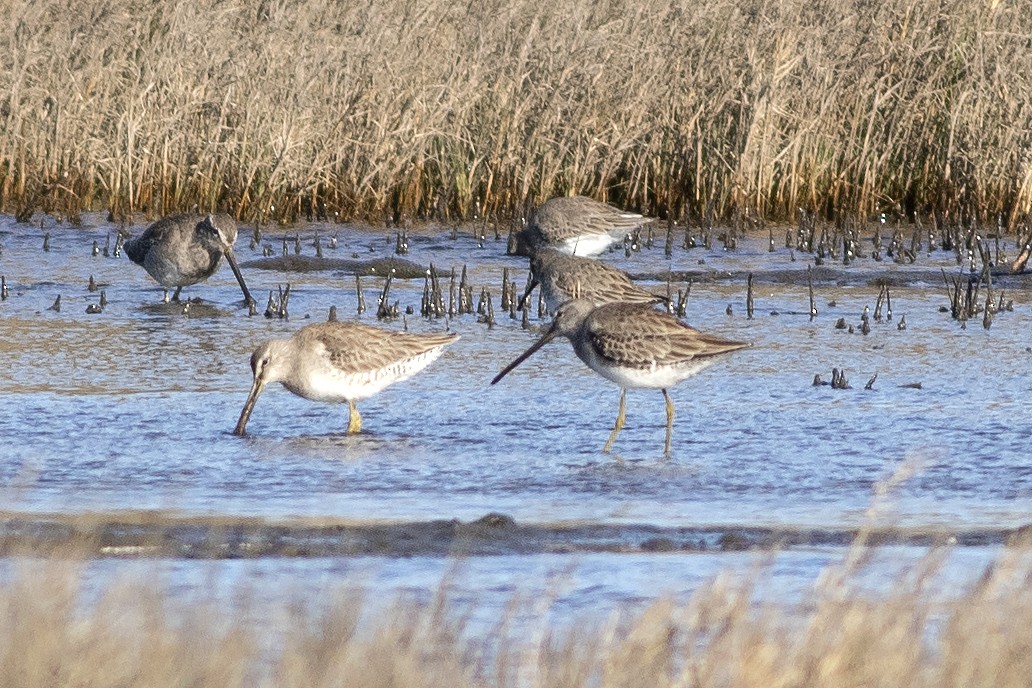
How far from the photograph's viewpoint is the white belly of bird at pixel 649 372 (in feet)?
25.2

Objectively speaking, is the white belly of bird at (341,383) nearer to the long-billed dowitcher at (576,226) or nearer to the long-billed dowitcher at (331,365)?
the long-billed dowitcher at (331,365)

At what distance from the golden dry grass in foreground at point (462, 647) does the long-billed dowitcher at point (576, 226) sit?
851 centimetres

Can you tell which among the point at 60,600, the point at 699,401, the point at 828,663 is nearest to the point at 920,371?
the point at 699,401

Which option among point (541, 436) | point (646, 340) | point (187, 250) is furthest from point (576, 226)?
point (541, 436)

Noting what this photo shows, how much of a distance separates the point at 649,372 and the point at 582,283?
9.60ft

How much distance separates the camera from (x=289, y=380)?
7910 millimetres

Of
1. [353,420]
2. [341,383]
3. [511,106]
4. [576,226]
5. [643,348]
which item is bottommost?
[353,420]

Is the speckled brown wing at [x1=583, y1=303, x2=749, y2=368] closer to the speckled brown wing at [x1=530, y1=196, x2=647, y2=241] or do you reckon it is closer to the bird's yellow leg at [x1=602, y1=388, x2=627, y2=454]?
the bird's yellow leg at [x1=602, y1=388, x2=627, y2=454]

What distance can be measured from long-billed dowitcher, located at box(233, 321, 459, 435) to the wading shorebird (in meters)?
3.62

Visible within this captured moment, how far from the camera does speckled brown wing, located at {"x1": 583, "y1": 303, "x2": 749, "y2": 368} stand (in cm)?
771

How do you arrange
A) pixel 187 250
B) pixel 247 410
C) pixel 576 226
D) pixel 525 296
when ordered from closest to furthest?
pixel 247 410 → pixel 525 296 → pixel 187 250 → pixel 576 226

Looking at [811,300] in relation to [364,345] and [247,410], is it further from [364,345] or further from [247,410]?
[247,410]

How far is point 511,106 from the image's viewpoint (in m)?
14.6

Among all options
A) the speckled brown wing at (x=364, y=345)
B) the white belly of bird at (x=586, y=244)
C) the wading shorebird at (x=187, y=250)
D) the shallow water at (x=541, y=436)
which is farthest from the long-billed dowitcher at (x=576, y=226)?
the speckled brown wing at (x=364, y=345)
